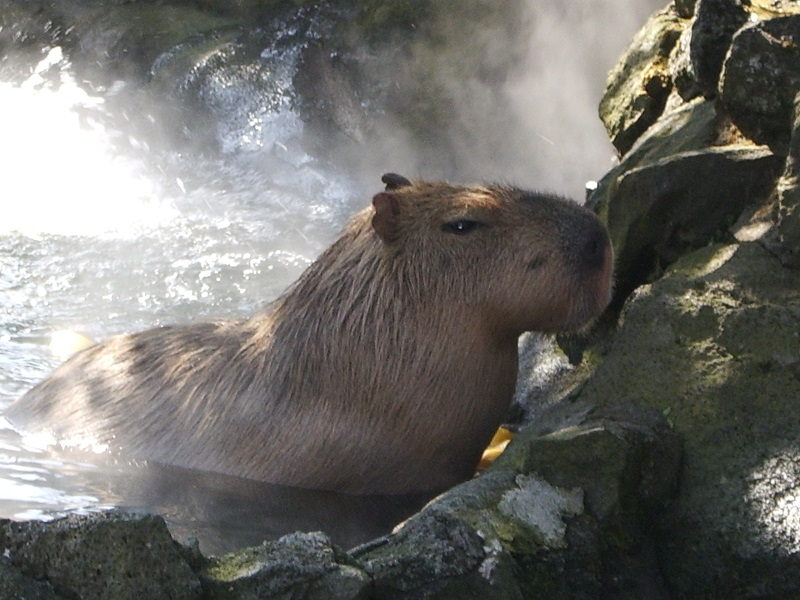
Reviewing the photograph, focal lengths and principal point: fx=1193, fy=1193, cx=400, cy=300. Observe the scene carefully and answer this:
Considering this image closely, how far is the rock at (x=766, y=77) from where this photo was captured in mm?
4293

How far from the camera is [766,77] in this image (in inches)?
171

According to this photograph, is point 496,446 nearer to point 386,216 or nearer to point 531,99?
point 386,216

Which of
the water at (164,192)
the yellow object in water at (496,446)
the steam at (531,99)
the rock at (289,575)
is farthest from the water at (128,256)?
the rock at (289,575)

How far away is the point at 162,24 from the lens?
39.9 ft

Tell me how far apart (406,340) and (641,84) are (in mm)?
2334

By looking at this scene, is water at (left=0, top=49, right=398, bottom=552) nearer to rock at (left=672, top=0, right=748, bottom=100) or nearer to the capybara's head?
the capybara's head

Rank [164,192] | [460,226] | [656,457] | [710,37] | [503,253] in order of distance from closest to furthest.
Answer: [656,457] → [503,253] → [460,226] → [710,37] → [164,192]

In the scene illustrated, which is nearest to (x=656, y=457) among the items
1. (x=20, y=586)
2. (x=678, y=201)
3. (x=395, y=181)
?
(x=678, y=201)

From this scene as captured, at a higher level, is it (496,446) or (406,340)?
(406,340)

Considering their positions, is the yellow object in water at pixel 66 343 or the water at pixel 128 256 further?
the yellow object in water at pixel 66 343

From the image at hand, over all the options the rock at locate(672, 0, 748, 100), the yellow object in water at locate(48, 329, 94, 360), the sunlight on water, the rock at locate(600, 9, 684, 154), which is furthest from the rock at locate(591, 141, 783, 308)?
the sunlight on water

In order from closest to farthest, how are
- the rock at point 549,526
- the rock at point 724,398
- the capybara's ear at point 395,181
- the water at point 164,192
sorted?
the rock at point 549,526
the rock at point 724,398
the capybara's ear at point 395,181
the water at point 164,192

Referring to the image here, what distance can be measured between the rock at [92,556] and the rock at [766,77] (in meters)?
2.85

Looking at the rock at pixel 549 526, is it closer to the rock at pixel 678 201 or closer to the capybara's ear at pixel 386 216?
the rock at pixel 678 201
